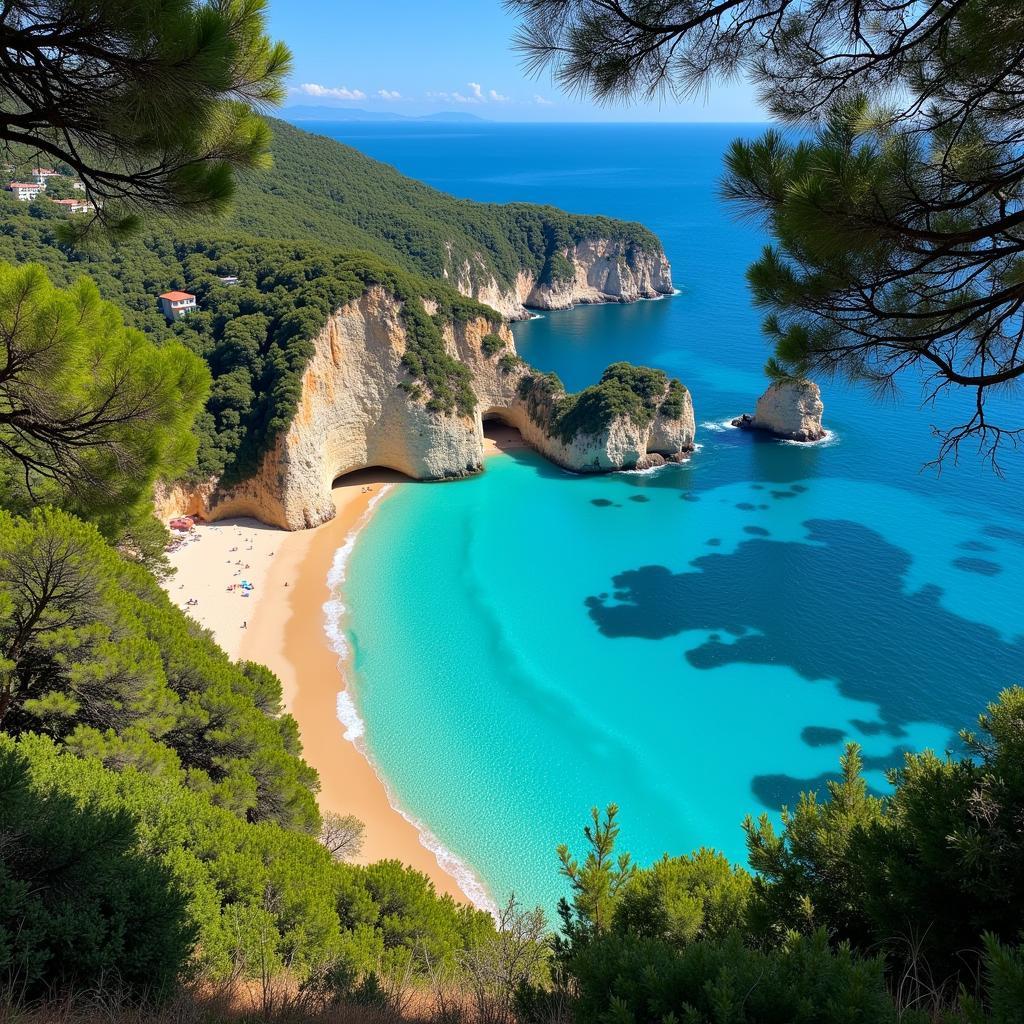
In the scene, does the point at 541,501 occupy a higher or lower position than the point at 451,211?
lower

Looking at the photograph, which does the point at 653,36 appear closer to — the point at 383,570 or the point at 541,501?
the point at 383,570

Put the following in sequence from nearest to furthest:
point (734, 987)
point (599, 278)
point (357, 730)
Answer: point (734, 987), point (357, 730), point (599, 278)

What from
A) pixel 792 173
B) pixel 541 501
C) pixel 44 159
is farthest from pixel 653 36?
pixel 541 501

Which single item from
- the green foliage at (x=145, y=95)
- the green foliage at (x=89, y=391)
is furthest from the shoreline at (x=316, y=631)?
the green foliage at (x=145, y=95)

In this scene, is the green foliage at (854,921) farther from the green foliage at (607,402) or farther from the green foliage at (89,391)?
the green foliage at (607,402)

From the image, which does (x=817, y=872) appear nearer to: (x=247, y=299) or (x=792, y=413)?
(x=247, y=299)

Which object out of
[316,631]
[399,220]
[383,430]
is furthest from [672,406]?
[399,220]

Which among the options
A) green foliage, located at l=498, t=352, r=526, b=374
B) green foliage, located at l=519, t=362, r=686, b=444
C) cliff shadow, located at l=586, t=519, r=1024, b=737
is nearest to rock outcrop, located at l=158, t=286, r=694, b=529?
green foliage, located at l=498, t=352, r=526, b=374
